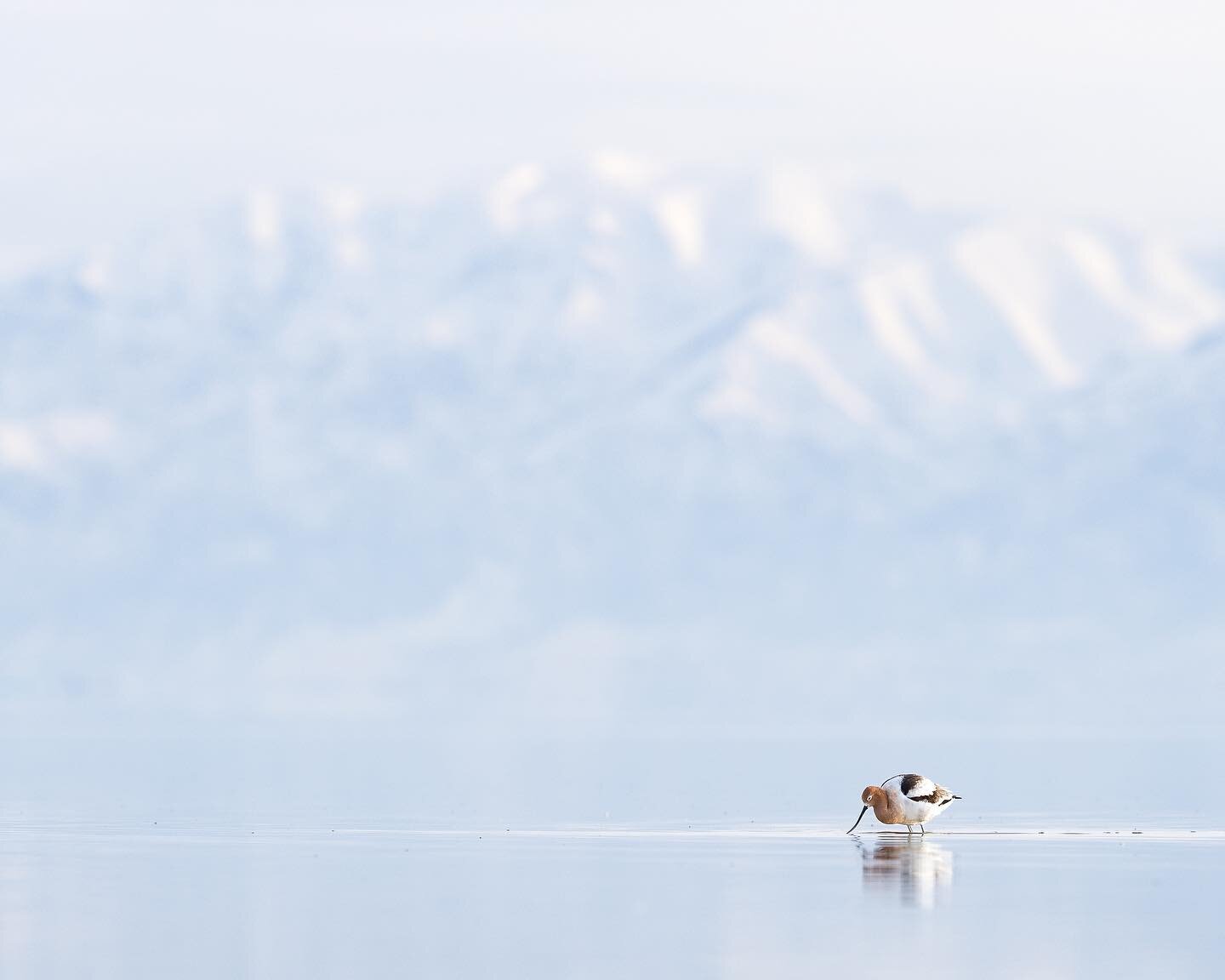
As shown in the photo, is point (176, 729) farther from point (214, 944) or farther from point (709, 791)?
point (214, 944)

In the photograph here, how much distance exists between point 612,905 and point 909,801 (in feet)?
32.9

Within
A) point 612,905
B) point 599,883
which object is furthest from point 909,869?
point 612,905

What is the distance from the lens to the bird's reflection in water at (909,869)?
30.2 m

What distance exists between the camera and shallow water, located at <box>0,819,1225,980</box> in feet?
80.8

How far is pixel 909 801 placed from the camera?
1495 inches

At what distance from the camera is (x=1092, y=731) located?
15438cm

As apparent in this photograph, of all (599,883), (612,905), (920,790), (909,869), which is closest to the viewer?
(612,905)

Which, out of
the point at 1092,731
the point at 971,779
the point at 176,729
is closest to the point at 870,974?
the point at 971,779

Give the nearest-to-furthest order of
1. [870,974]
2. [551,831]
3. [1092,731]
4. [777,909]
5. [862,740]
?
[870,974] < [777,909] < [551,831] < [862,740] < [1092,731]

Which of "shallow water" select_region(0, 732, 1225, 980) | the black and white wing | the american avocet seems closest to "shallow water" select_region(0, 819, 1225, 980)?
"shallow water" select_region(0, 732, 1225, 980)

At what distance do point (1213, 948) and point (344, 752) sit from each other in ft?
242

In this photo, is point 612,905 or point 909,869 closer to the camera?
point 612,905

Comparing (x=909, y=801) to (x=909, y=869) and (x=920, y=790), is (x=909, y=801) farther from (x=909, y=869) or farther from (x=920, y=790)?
(x=909, y=869)

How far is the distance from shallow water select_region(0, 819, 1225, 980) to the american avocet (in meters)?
0.40
